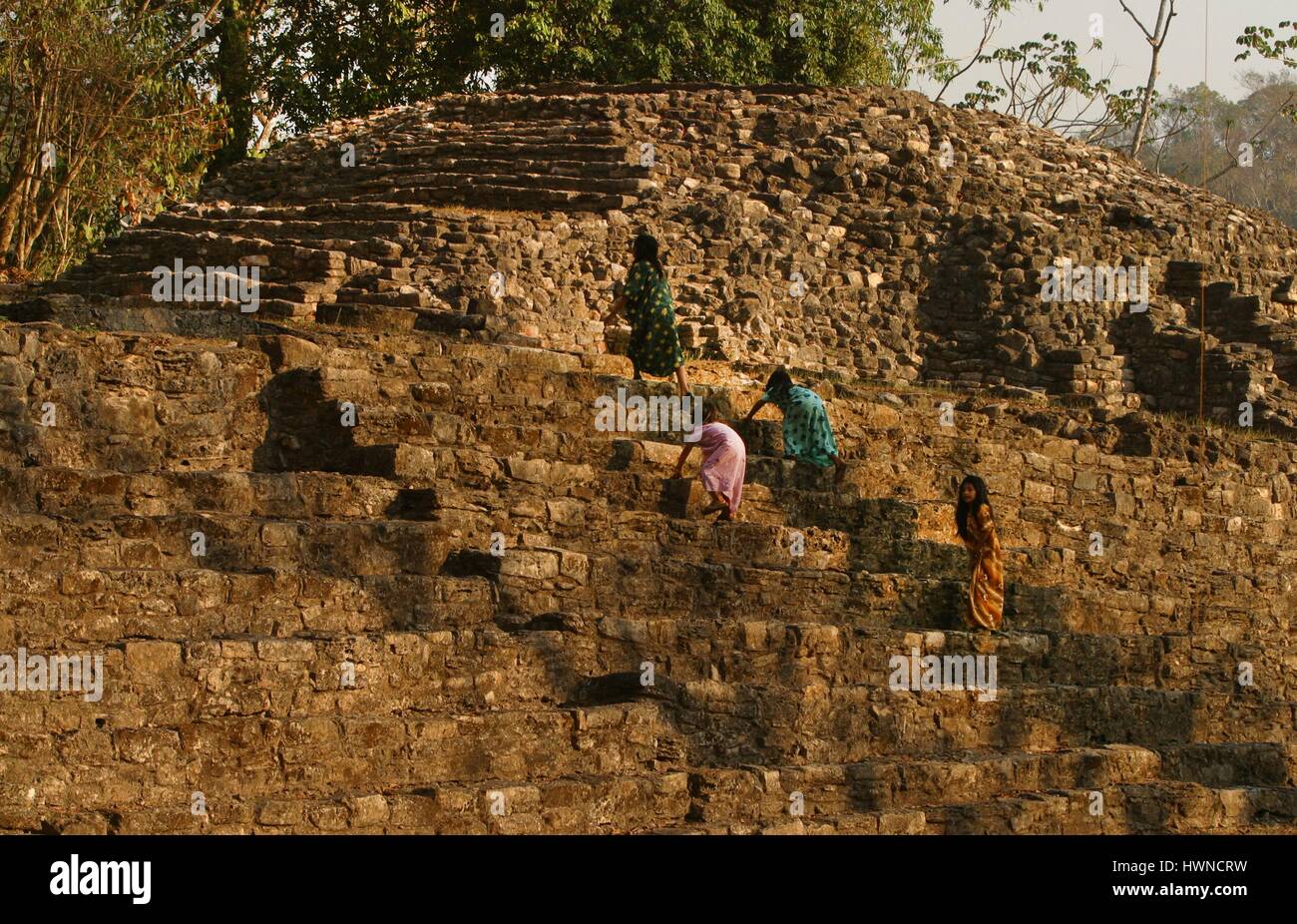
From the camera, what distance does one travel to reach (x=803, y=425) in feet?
46.6

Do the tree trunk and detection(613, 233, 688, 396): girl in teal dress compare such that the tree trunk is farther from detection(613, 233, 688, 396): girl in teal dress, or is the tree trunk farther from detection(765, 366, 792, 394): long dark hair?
detection(765, 366, 792, 394): long dark hair

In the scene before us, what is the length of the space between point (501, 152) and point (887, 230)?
3876 millimetres

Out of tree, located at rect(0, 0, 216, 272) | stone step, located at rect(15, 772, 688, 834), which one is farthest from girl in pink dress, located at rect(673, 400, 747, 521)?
tree, located at rect(0, 0, 216, 272)

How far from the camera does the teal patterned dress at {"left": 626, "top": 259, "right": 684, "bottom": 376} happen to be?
1466cm

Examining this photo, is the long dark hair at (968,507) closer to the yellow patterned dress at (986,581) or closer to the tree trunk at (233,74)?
the yellow patterned dress at (986,581)

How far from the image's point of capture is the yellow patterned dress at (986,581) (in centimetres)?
1233

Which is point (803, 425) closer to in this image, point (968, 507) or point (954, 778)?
point (968, 507)

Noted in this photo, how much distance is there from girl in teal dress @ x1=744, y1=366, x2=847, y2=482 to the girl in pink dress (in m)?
1.41

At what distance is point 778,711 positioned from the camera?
1039cm

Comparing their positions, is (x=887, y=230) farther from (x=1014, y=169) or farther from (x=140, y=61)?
(x=140, y=61)

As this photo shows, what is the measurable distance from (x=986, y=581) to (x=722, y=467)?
5.41 ft

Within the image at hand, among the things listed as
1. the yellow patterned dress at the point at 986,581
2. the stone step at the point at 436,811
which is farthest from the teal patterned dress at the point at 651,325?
the stone step at the point at 436,811

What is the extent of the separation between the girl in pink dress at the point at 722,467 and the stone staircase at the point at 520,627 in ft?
0.50

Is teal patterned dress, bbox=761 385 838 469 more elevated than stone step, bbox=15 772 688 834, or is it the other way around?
teal patterned dress, bbox=761 385 838 469
